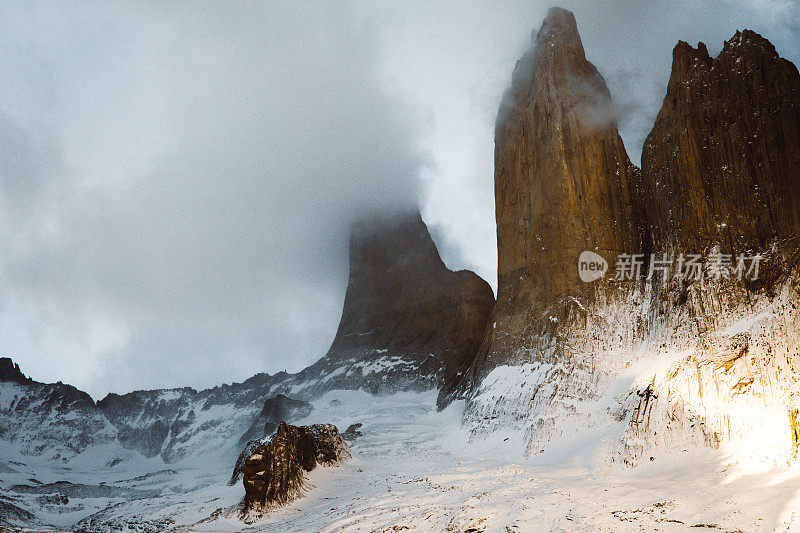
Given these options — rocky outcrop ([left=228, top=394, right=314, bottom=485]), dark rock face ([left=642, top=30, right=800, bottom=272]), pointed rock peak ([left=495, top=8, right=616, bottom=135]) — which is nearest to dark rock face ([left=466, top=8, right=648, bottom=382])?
pointed rock peak ([left=495, top=8, right=616, bottom=135])

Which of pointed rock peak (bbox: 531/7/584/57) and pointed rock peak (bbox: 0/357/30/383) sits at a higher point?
pointed rock peak (bbox: 531/7/584/57)

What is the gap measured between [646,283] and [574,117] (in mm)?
10792

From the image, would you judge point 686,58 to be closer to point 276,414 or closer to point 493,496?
point 493,496

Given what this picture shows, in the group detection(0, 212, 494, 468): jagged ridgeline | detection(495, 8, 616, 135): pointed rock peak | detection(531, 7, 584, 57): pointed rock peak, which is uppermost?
detection(531, 7, 584, 57): pointed rock peak

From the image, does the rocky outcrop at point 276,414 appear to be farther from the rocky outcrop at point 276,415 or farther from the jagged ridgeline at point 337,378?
the jagged ridgeline at point 337,378

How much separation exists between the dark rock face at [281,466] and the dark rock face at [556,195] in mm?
12197

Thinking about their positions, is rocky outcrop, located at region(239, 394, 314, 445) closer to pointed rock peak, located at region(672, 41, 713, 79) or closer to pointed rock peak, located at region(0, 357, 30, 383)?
pointed rock peak, located at region(672, 41, 713, 79)

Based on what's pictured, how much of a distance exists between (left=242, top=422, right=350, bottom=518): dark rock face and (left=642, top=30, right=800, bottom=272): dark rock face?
18209mm

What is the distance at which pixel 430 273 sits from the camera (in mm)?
63812

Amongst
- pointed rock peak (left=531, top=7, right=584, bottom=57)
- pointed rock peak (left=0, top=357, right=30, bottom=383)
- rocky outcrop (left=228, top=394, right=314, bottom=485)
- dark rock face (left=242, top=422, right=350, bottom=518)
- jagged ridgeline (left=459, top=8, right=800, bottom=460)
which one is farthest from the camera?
pointed rock peak (left=0, top=357, right=30, bottom=383)

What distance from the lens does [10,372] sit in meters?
94.6

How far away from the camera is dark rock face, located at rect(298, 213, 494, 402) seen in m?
54.8

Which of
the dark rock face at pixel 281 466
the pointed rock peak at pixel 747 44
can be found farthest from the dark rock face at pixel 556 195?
the dark rock face at pixel 281 466

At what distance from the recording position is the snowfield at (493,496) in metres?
10.7
